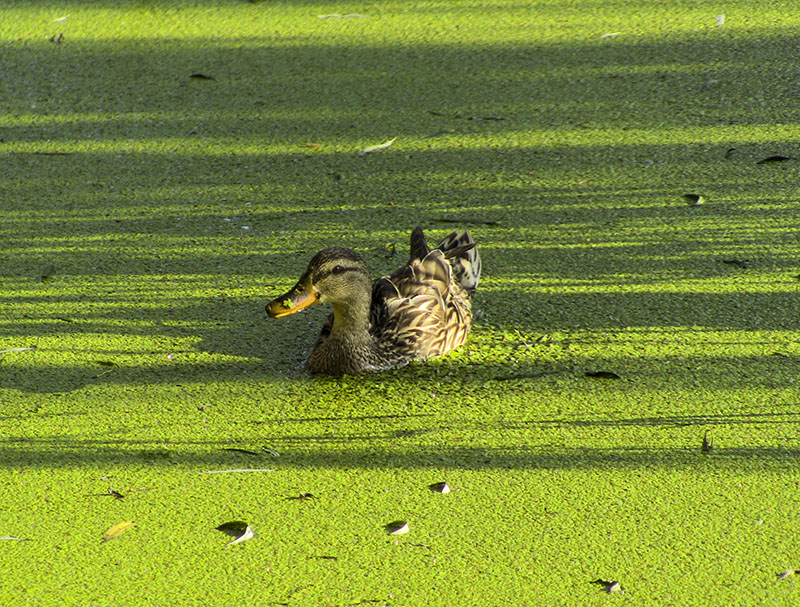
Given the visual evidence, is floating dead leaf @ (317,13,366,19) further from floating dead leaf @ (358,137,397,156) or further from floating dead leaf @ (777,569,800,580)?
floating dead leaf @ (777,569,800,580)

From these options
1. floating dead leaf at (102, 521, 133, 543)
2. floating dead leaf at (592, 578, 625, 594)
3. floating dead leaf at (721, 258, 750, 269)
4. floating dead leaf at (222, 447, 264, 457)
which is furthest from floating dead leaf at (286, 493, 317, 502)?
floating dead leaf at (721, 258, 750, 269)

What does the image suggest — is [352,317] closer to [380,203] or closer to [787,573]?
[380,203]

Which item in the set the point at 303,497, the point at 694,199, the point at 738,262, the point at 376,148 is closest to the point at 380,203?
the point at 376,148

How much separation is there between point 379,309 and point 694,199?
1.06 m

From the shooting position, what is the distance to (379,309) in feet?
7.72

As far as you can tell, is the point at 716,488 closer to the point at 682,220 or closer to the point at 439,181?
the point at 682,220

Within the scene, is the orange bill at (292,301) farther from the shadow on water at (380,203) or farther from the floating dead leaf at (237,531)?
the floating dead leaf at (237,531)

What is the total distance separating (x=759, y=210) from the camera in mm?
2805

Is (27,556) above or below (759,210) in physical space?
below

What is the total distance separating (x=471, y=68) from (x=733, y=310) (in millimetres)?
1605

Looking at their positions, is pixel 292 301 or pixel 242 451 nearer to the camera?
pixel 242 451

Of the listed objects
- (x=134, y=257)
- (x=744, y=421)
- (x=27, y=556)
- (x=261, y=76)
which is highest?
(x=261, y=76)

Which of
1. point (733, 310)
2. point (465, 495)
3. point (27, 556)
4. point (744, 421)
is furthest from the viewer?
point (733, 310)

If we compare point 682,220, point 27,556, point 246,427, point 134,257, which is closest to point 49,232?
point 134,257
